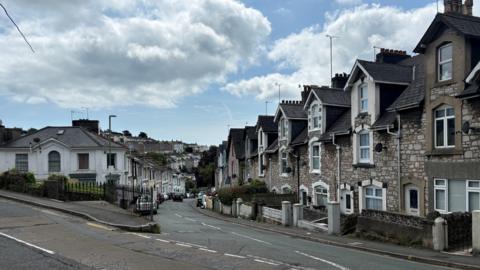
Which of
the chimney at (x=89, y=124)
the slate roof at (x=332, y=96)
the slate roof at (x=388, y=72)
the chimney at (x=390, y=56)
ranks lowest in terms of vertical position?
the chimney at (x=89, y=124)

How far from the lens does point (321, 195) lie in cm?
3006

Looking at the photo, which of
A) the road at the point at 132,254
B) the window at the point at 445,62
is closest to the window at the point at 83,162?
the road at the point at 132,254

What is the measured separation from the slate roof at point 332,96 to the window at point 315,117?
2.15ft

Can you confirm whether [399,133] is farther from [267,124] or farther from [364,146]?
[267,124]

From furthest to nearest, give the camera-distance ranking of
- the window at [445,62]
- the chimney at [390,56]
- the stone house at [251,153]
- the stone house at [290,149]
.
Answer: the stone house at [251,153], the stone house at [290,149], the chimney at [390,56], the window at [445,62]

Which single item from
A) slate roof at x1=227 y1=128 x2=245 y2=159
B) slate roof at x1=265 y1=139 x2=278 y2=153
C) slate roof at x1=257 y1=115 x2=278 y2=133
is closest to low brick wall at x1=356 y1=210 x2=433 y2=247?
slate roof at x1=265 y1=139 x2=278 y2=153

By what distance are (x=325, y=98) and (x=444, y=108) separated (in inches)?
436

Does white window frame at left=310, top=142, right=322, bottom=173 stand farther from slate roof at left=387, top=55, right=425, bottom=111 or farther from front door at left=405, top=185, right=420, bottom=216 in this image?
front door at left=405, top=185, right=420, bottom=216

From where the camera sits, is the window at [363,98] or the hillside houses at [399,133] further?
the window at [363,98]

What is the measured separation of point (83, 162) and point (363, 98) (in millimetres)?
28820

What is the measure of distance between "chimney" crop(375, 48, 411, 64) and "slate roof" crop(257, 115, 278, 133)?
14.5 metres

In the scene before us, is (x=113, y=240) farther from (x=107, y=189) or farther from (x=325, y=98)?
(x=325, y=98)

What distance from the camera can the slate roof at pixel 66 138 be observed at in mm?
43406

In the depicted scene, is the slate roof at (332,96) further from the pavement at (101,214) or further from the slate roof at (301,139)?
the pavement at (101,214)
